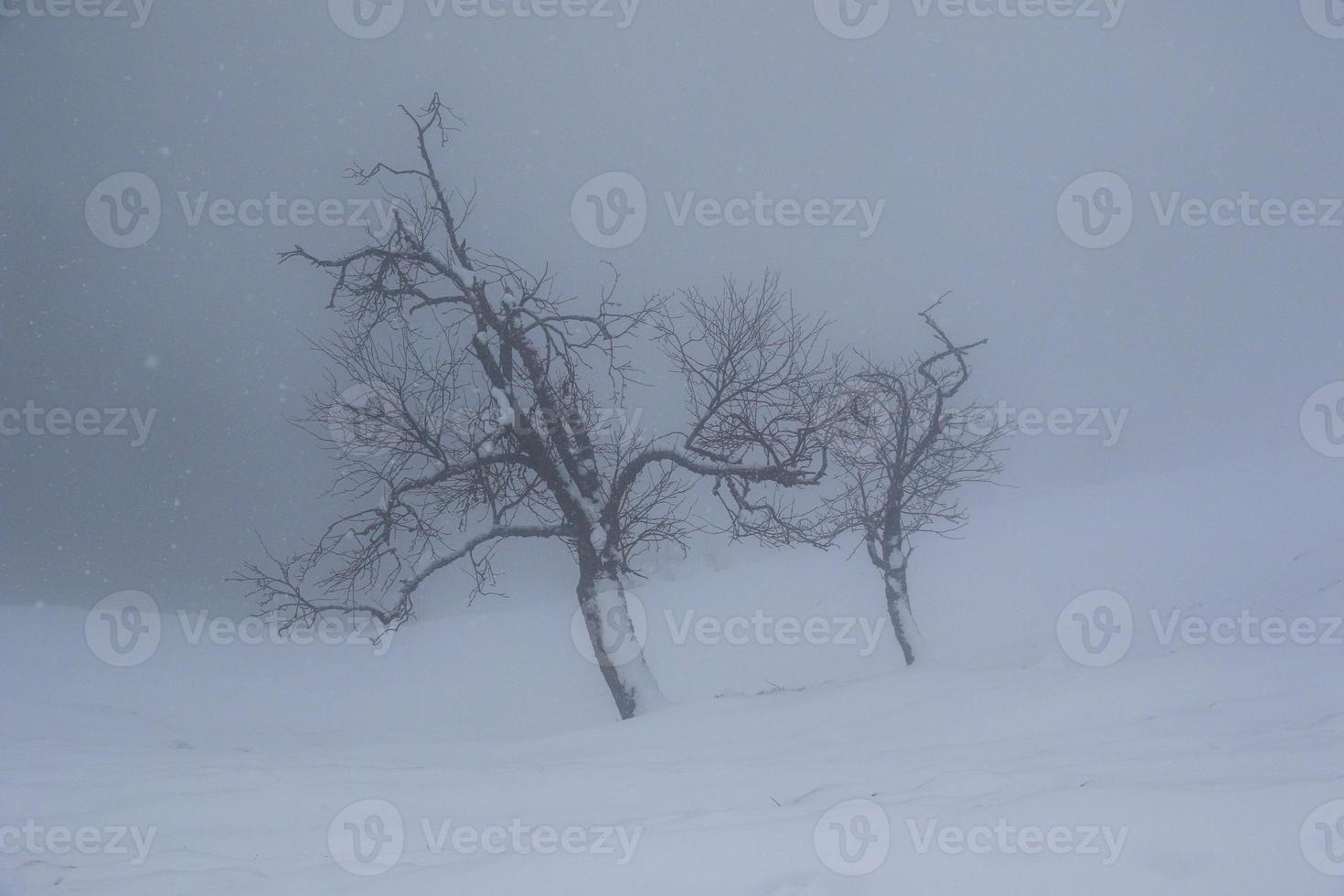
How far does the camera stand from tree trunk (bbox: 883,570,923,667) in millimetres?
11117

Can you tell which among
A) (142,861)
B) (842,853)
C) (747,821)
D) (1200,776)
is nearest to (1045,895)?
(842,853)

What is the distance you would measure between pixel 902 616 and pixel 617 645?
465cm

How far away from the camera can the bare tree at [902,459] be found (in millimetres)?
11266

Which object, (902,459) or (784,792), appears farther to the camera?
(902,459)

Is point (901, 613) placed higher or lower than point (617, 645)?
lower

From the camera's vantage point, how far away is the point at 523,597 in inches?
1420

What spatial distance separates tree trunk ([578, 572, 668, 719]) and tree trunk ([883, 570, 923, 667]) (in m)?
4.06

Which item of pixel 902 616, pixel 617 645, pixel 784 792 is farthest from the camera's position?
pixel 902 616

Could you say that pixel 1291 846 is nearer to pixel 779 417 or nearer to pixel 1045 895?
pixel 1045 895

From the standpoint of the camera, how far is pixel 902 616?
11242 mm

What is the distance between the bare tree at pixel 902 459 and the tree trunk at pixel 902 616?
14mm

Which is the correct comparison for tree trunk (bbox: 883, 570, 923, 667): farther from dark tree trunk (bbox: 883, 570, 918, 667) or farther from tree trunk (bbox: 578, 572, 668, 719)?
tree trunk (bbox: 578, 572, 668, 719)

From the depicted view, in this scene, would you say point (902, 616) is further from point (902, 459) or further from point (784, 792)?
point (784, 792)

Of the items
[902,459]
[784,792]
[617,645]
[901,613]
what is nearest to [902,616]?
[901,613]
